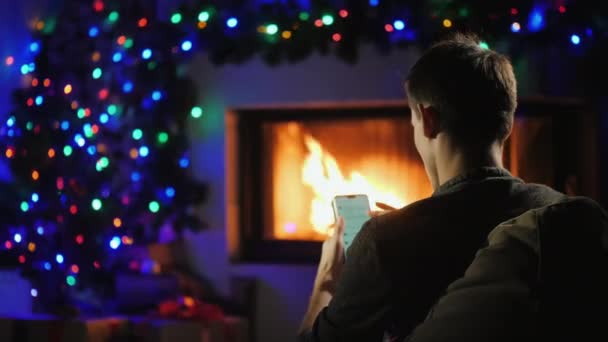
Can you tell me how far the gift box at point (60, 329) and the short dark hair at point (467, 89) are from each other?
2.37m

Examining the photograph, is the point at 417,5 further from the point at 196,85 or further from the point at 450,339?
the point at 450,339

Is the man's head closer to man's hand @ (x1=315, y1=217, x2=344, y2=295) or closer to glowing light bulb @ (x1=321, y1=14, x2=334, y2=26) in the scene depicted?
man's hand @ (x1=315, y1=217, x2=344, y2=295)

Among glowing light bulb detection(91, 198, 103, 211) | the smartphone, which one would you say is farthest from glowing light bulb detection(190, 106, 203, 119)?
the smartphone

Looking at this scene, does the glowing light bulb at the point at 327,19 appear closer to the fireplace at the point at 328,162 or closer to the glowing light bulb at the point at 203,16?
the fireplace at the point at 328,162

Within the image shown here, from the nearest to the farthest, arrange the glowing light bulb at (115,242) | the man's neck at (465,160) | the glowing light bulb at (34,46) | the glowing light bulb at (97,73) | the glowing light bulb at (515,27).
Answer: the man's neck at (465,160) < the glowing light bulb at (515,27) < the glowing light bulb at (115,242) < the glowing light bulb at (97,73) < the glowing light bulb at (34,46)

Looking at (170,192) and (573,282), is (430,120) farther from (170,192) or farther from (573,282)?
(170,192)

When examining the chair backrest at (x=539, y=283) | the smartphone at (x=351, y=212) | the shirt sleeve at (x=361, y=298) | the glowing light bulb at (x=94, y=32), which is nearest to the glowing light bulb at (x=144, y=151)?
the glowing light bulb at (x=94, y=32)

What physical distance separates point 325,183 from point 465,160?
218 centimetres

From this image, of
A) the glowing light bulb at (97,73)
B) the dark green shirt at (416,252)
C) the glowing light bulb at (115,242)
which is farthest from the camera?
the glowing light bulb at (97,73)

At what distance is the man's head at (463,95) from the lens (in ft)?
4.19

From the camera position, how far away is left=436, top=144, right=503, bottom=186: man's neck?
1315 mm

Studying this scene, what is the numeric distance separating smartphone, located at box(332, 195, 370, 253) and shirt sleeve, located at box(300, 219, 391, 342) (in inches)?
13.6

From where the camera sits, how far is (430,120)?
1335mm

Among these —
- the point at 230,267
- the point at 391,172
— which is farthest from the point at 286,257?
the point at 391,172
